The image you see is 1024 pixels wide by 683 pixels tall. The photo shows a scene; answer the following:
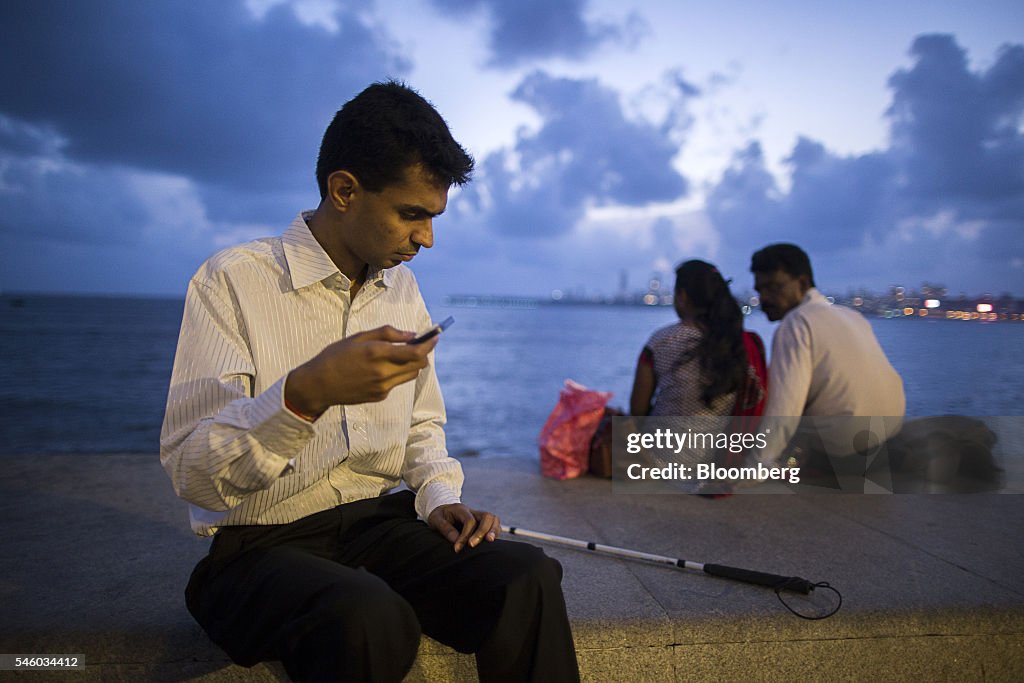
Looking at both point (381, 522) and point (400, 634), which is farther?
point (381, 522)

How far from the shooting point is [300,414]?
4.14ft

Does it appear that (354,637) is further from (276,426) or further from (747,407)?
(747,407)

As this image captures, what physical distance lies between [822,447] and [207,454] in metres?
3.71

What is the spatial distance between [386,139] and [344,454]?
817 mm

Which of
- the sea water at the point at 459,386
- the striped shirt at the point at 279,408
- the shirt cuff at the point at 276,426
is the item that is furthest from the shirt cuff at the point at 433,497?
the sea water at the point at 459,386

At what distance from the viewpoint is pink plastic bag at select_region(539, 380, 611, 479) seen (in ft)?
Answer: 13.9

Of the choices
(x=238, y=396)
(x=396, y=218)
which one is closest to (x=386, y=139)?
(x=396, y=218)

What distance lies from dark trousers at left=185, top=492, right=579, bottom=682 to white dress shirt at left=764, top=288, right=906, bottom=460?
286 centimetres

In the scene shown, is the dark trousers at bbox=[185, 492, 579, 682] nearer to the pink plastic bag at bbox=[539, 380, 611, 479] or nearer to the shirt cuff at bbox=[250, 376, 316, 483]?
the shirt cuff at bbox=[250, 376, 316, 483]

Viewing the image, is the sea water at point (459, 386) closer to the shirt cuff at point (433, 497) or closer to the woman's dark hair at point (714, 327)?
the woman's dark hair at point (714, 327)

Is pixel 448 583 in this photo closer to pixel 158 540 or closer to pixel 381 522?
pixel 381 522

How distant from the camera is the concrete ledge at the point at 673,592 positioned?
6.44 feet

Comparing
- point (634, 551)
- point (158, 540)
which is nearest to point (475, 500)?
point (634, 551)
